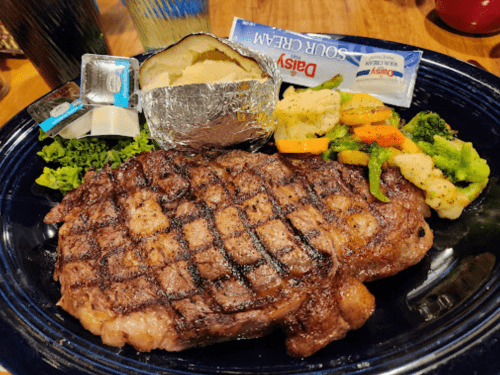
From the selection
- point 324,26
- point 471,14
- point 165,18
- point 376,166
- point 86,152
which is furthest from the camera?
point 324,26

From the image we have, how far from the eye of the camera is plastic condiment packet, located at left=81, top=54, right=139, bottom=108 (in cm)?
187

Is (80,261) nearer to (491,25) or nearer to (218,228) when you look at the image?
(218,228)

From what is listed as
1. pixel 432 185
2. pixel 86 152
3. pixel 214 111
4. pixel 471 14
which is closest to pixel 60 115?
pixel 86 152

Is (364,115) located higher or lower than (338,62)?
lower

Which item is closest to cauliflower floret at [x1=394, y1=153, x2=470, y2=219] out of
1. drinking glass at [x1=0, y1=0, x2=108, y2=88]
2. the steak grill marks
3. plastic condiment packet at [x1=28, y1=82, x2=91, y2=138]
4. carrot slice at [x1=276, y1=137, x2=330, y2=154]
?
carrot slice at [x1=276, y1=137, x2=330, y2=154]

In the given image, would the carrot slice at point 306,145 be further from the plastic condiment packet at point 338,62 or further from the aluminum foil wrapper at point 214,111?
the plastic condiment packet at point 338,62

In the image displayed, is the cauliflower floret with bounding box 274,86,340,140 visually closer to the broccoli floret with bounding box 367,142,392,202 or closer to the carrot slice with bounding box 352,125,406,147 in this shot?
the carrot slice with bounding box 352,125,406,147

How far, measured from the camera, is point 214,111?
1593mm

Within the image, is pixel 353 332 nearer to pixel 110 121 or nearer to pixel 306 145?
pixel 306 145

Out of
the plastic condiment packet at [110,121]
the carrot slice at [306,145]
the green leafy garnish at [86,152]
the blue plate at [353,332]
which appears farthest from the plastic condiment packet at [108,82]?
the carrot slice at [306,145]

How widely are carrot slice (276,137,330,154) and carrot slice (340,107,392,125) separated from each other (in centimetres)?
20

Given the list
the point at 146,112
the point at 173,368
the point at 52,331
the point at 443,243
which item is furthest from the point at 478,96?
the point at 52,331

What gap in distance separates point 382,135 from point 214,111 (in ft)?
2.91

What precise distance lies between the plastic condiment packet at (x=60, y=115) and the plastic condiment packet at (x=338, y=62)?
108 cm
